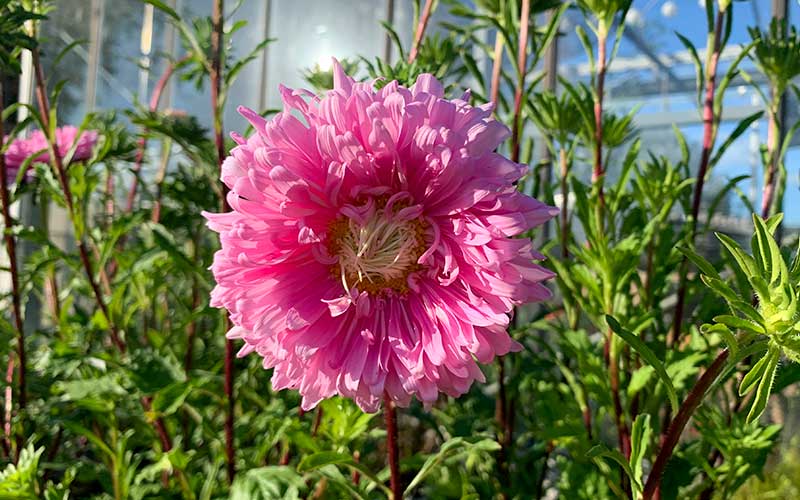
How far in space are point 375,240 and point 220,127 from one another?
0.29 m

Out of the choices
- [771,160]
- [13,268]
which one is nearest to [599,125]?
[771,160]

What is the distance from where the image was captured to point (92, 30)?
3.06 metres

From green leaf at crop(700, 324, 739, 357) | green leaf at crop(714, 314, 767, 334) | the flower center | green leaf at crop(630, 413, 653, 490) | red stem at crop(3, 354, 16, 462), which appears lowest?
red stem at crop(3, 354, 16, 462)

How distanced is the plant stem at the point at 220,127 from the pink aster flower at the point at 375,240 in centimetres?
21

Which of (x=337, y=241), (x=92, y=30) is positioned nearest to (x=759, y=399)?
(x=337, y=241)

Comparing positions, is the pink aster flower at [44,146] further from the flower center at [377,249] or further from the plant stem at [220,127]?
the flower center at [377,249]

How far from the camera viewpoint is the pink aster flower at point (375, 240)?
376 mm

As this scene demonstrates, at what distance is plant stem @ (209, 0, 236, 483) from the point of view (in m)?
0.61

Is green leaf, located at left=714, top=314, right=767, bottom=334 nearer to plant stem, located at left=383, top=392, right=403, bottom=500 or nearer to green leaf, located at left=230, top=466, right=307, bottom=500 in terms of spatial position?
plant stem, located at left=383, top=392, right=403, bottom=500

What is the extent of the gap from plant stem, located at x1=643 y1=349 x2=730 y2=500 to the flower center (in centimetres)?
20

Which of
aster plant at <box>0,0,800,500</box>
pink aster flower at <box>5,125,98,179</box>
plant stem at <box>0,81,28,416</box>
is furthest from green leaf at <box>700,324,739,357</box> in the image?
pink aster flower at <box>5,125,98,179</box>

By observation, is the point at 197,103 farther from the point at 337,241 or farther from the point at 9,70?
the point at 337,241

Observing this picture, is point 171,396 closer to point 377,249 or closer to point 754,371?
point 377,249

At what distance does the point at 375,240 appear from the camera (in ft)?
1.42
